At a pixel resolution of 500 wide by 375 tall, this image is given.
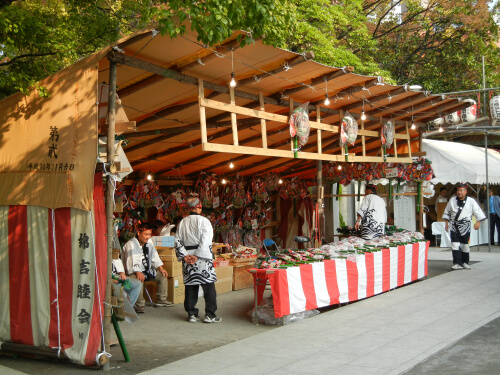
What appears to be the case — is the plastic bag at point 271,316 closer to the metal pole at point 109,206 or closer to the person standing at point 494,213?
the metal pole at point 109,206

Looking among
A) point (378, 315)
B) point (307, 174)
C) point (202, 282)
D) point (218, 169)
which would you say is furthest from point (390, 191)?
point (202, 282)

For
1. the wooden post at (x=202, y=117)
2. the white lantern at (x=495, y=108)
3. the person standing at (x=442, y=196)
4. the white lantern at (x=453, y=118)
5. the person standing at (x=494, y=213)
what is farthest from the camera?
the person standing at (x=442, y=196)

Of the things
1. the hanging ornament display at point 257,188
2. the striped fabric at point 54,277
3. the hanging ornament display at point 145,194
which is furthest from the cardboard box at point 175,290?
the hanging ornament display at point 257,188

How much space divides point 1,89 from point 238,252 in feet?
17.3

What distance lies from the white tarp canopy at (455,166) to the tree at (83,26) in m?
9.42

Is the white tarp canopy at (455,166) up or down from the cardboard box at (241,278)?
up

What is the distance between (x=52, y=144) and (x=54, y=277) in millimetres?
1456

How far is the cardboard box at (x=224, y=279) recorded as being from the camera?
10.2 metres

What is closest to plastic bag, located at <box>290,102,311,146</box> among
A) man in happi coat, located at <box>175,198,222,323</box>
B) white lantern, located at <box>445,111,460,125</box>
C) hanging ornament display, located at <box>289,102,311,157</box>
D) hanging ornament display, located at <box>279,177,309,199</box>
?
hanging ornament display, located at <box>289,102,311,157</box>

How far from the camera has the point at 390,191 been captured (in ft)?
42.7

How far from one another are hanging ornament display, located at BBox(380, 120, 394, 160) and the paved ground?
12.0ft

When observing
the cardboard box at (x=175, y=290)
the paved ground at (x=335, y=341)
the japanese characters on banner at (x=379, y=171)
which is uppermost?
the japanese characters on banner at (x=379, y=171)

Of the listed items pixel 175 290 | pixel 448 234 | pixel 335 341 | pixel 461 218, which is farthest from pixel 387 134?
pixel 448 234

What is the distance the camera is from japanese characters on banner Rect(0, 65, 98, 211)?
5.82 m
